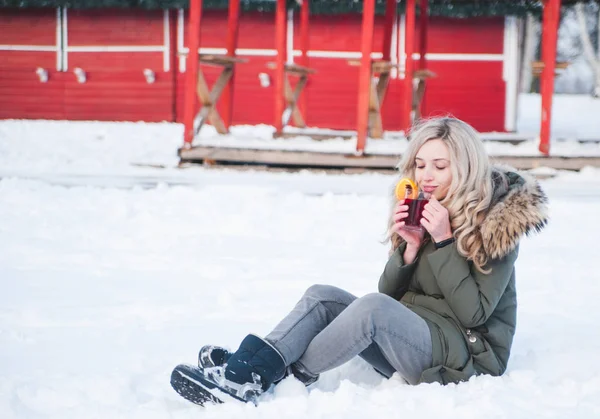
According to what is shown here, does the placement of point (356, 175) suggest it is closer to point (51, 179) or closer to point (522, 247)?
point (51, 179)

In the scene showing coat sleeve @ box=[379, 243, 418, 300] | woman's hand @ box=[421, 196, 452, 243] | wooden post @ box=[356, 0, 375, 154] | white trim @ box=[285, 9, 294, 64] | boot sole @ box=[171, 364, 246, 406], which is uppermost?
white trim @ box=[285, 9, 294, 64]

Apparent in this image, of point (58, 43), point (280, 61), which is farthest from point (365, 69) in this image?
point (58, 43)

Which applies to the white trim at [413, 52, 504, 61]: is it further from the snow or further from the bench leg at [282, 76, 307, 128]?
the snow

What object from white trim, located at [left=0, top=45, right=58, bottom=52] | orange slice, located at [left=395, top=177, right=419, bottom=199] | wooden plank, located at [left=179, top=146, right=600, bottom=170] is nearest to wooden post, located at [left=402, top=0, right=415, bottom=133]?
wooden plank, located at [left=179, top=146, right=600, bottom=170]

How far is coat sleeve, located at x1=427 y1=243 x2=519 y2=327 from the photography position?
2.88m

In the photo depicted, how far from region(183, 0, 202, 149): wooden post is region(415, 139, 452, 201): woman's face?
8043 mm

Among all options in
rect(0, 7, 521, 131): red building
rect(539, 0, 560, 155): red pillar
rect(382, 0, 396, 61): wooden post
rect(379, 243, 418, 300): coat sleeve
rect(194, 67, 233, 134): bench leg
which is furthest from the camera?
rect(0, 7, 521, 131): red building

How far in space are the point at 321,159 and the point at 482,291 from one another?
319 inches

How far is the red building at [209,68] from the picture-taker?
17.2 m

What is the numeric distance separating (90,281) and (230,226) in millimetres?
1952

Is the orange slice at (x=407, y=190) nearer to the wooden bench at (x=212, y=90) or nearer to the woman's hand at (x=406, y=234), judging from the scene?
the woman's hand at (x=406, y=234)

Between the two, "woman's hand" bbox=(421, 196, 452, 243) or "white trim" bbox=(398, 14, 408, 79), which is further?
"white trim" bbox=(398, 14, 408, 79)

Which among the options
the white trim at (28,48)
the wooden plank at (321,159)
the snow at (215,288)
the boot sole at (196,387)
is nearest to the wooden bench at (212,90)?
the wooden plank at (321,159)

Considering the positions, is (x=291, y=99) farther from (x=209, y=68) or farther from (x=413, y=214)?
(x=413, y=214)
